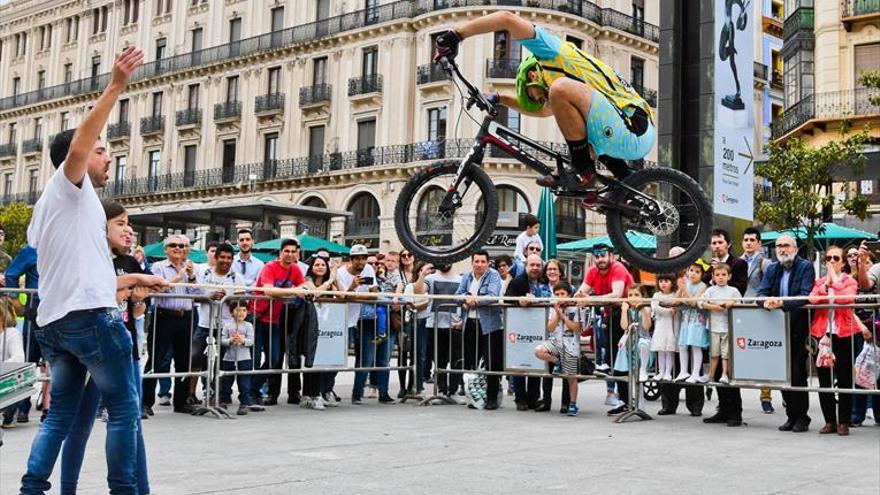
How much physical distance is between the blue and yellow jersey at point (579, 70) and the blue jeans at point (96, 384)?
2538 millimetres

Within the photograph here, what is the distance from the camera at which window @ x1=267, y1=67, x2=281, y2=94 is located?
46.7 metres

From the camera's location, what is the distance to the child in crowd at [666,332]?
11.6 metres

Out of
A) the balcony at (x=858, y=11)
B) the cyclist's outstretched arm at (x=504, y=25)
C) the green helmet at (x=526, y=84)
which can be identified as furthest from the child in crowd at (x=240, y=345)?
the balcony at (x=858, y=11)

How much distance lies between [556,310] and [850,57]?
2591 cm

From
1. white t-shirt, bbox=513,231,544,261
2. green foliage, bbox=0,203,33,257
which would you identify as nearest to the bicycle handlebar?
white t-shirt, bbox=513,231,544,261

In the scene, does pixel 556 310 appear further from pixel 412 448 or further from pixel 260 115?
pixel 260 115

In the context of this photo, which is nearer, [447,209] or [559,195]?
[559,195]

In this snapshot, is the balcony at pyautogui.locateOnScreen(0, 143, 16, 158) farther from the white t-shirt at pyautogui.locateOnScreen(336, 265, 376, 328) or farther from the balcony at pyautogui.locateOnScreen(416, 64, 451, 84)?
the white t-shirt at pyautogui.locateOnScreen(336, 265, 376, 328)

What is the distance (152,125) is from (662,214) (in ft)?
164


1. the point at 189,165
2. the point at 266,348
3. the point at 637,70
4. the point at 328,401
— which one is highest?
the point at 637,70

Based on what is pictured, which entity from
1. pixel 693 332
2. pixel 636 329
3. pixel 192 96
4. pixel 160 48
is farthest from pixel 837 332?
pixel 160 48

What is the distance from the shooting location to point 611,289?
1190 centimetres

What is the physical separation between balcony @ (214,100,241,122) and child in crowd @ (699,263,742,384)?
39.1 m

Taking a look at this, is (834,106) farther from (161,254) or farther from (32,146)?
(32,146)
